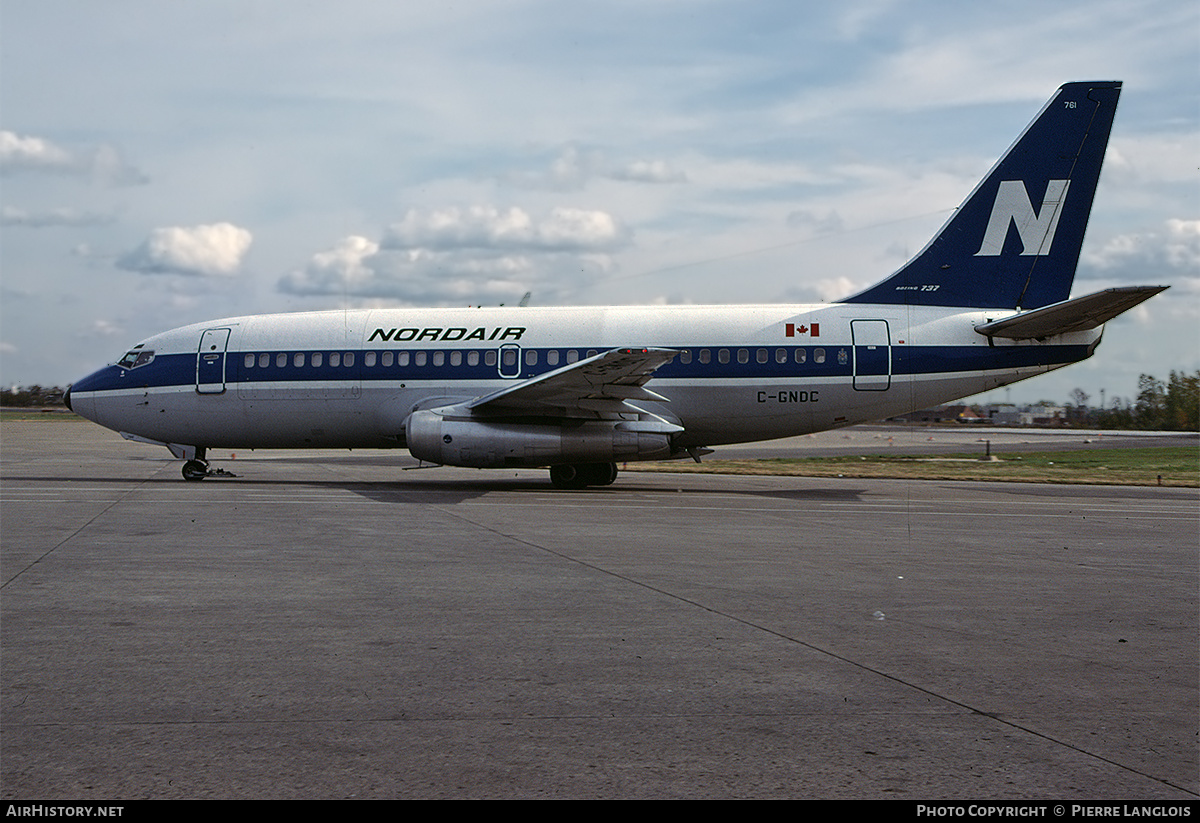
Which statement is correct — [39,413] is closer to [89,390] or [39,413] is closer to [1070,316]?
[89,390]

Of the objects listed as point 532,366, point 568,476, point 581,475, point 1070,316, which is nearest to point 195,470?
point 532,366

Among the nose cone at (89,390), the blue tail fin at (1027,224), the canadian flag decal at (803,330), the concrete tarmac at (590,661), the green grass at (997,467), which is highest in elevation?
the blue tail fin at (1027,224)

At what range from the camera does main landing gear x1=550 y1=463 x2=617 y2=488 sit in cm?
2234

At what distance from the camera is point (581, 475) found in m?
22.5

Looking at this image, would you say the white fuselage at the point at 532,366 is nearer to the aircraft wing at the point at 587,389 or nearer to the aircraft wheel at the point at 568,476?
the aircraft wing at the point at 587,389

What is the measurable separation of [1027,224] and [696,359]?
7.73m

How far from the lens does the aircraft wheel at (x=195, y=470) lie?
23531 mm

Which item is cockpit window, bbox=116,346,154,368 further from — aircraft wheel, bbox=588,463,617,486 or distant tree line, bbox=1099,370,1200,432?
distant tree line, bbox=1099,370,1200,432

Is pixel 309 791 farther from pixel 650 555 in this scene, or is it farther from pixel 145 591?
pixel 650 555

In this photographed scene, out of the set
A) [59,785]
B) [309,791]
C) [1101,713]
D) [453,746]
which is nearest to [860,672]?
[1101,713]

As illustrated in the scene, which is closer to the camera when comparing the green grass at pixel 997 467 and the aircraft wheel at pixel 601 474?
the aircraft wheel at pixel 601 474

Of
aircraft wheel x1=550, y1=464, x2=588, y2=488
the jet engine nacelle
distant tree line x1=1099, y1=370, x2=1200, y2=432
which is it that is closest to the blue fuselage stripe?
the jet engine nacelle

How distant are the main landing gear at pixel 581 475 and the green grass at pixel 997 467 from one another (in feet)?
23.2

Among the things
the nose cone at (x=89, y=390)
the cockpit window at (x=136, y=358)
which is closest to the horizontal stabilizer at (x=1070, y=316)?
the cockpit window at (x=136, y=358)
